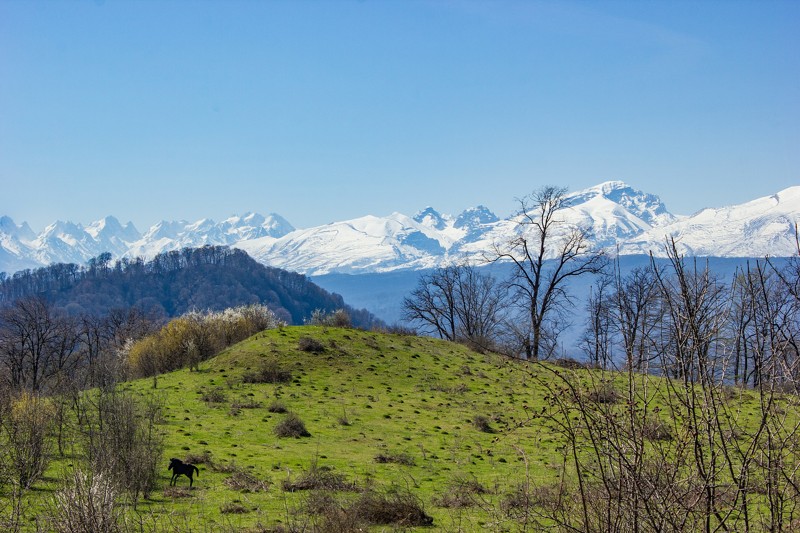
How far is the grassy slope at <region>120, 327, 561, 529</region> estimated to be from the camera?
1816 cm

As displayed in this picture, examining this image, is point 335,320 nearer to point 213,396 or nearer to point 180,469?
point 213,396

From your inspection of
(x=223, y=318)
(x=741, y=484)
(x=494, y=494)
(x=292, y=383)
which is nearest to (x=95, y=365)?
(x=494, y=494)

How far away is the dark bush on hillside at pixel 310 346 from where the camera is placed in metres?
43.4

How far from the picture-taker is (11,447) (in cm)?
1686

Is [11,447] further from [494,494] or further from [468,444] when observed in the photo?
[468,444]

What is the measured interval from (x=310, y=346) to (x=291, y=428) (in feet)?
56.3

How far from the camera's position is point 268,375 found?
3831 cm

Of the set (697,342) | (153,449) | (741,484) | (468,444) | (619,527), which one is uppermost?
(697,342)

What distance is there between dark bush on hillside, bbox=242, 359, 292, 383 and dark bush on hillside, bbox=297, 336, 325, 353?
469cm

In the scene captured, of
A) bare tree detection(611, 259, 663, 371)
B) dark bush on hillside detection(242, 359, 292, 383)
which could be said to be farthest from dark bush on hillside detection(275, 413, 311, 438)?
bare tree detection(611, 259, 663, 371)

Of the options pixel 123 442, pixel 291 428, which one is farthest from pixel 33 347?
pixel 123 442

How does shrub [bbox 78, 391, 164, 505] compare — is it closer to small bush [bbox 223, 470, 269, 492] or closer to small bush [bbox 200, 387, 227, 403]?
small bush [bbox 223, 470, 269, 492]

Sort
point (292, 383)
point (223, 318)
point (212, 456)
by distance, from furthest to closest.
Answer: point (223, 318), point (292, 383), point (212, 456)

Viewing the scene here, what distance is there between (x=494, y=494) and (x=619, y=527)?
483 inches
